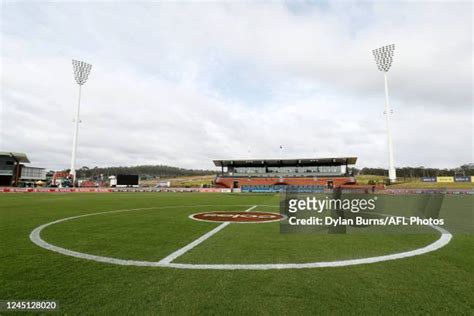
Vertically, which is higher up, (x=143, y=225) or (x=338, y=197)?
(x=338, y=197)

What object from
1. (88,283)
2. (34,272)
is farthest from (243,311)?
(34,272)

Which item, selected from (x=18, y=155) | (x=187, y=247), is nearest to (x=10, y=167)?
(x=18, y=155)

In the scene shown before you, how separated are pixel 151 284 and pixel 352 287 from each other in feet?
11.3

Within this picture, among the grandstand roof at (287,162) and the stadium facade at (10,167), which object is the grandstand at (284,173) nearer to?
the grandstand roof at (287,162)

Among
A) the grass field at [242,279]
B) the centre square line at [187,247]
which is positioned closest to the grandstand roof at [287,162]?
the centre square line at [187,247]

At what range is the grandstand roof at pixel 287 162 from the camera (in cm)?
8288

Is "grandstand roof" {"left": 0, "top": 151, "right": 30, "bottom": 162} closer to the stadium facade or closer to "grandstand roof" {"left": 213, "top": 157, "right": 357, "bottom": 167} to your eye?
the stadium facade

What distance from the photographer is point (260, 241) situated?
9.05 metres

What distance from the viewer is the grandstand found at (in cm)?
8216

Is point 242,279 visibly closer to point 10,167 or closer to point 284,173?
point 284,173

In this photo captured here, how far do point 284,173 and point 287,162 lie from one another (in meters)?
3.45

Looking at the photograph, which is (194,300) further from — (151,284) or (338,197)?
(338,197)

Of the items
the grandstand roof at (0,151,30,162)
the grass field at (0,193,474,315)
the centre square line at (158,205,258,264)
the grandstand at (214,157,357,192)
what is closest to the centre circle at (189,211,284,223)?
the centre square line at (158,205,258,264)

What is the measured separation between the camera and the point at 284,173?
87.9m
